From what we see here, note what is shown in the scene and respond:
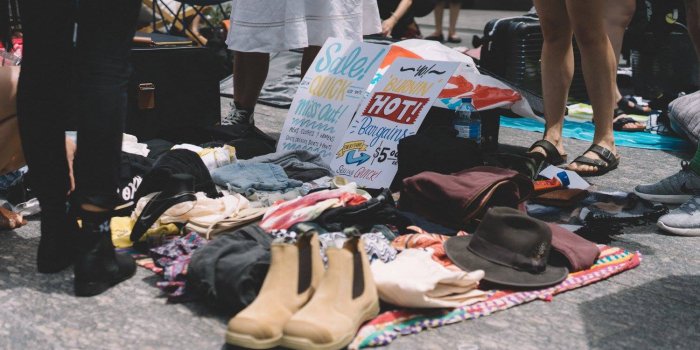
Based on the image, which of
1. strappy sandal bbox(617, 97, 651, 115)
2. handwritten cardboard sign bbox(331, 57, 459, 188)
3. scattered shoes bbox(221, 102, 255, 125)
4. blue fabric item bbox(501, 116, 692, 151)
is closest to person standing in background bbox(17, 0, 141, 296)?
handwritten cardboard sign bbox(331, 57, 459, 188)

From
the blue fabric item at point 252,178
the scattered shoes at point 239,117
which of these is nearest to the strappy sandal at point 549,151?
the blue fabric item at point 252,178

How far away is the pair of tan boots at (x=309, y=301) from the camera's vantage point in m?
2.13

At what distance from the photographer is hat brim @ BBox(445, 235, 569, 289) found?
8.57 feet

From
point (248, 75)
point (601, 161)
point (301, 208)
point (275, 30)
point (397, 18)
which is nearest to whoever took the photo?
point (301, 208)

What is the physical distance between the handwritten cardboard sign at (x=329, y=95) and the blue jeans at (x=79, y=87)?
1.67 m

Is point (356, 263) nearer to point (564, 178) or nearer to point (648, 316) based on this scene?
point (648, 316)

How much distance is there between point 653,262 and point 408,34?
5.13 m

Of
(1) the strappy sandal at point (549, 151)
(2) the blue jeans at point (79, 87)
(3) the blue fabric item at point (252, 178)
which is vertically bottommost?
(1) the strappy sandal at point (549, 151)

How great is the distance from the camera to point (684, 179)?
3623 millimetres

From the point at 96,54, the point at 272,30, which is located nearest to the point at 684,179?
the point at 272,30

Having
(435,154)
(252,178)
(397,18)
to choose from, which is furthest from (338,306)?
(397,18)

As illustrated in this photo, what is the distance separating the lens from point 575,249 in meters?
2.81

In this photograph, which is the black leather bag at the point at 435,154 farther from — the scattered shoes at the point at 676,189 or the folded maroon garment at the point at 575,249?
the scattered shoes at the point at 676,189

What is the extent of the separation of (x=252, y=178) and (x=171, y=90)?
1.14 metres
